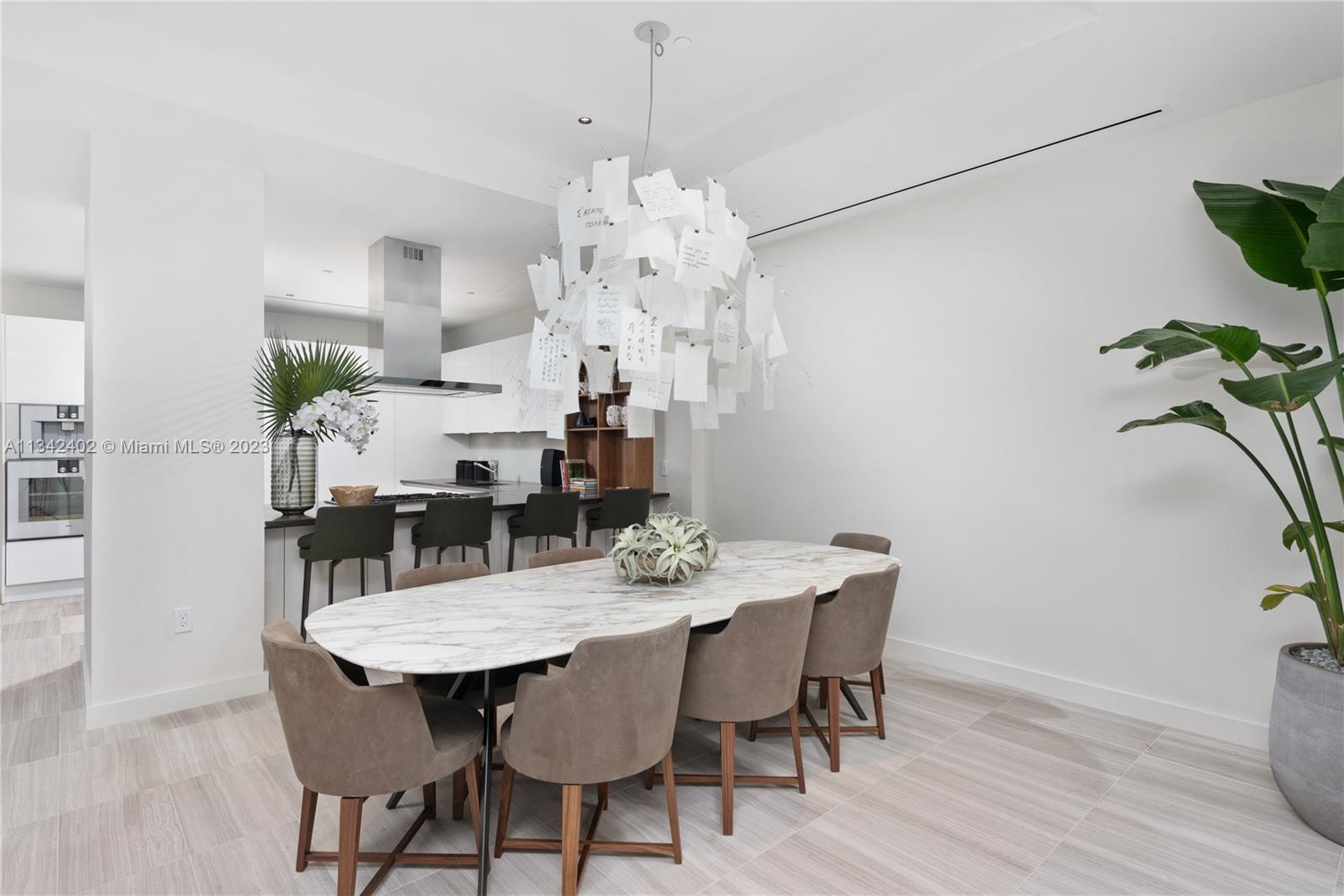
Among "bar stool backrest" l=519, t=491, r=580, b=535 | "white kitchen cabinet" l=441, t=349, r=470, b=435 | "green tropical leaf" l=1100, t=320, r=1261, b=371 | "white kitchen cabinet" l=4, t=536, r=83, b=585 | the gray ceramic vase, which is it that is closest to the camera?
"green tropical leaf" l=1100, t=320, r=1261, b=371

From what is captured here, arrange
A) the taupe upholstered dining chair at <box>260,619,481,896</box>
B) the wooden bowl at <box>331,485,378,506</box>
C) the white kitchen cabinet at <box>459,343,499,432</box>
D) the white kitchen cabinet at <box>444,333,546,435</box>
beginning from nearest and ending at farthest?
the taupe upholstered dining chair at <box>260,619,481,896</box> < the wooden bowl at <box>331,485,378,506</box> < the white kitchen cabinet at <box>444,333,546,435</box> < the white kitchen cabinet at <box>459,343,499,432</box>

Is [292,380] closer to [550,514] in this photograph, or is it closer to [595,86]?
[550,514]

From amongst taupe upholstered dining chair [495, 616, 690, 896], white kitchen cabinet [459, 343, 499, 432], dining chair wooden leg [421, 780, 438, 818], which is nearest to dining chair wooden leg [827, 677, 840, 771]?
taupe upholstered dining chair [495, 616, 690, 896]

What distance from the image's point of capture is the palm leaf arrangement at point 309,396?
3.51 metres

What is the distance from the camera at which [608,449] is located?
5832 millimetres

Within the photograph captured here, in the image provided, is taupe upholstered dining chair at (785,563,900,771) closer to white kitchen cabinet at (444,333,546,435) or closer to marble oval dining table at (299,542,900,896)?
marble oval dining table at (299,542,900,896)

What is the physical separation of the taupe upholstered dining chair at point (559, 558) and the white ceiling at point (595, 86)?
2024 millimetres

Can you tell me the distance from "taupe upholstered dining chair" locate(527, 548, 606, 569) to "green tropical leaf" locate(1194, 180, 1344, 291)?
285 centimetres

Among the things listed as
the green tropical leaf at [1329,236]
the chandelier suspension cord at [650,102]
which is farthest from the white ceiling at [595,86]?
the green tropical leaf at [1329,236]

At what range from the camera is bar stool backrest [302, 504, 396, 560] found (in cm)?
341

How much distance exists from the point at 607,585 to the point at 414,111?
8.35 ft

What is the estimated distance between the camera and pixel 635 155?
12.3 feet

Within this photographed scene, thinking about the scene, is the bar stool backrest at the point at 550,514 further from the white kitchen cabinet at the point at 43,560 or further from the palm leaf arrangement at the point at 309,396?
the white kitchen cabinet at the point at 43,560

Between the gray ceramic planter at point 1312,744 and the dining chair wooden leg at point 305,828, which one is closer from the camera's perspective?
the dining chair wooden leg at point 305,828
